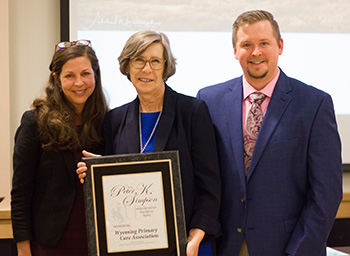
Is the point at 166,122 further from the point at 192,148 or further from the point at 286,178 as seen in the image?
the point at 286,178

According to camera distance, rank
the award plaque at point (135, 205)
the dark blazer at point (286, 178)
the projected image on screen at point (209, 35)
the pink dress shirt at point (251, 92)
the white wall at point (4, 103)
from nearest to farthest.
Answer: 1. the award plaque at point (135, 205)
2. the dark blazer at point (286, 178)
3. the pink dress shirt at point (251, 92)
4. the white wall at point (4, 103)
5. the projected image on screen at point (209, 35)

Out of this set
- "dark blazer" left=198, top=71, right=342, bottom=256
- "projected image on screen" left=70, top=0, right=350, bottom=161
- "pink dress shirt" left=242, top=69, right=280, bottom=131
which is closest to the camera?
"dark blazer" left=198, top=71, right=342, bottom=256

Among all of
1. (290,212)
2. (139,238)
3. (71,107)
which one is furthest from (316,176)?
(71,107)

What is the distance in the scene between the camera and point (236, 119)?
190cm

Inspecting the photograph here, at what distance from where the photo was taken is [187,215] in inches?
71.4

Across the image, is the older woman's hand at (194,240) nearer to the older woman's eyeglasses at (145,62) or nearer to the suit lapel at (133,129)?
the suit lapel at (133,129)

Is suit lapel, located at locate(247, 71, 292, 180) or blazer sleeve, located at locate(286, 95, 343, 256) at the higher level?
suit lapel, located at locate(247, 71, 292, 180)

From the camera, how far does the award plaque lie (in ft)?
5.53

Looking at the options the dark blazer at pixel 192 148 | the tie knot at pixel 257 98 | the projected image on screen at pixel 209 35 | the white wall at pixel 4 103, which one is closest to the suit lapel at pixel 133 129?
the dark blazer at pixel 192 148

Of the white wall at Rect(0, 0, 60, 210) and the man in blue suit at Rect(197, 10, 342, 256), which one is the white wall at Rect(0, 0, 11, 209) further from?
the man in blue suit at Rect(197, 10, 342, 256)

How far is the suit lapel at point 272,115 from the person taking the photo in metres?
1.82

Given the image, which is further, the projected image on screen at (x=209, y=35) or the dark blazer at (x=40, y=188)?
the projected image on screen at (x=209, y=35)

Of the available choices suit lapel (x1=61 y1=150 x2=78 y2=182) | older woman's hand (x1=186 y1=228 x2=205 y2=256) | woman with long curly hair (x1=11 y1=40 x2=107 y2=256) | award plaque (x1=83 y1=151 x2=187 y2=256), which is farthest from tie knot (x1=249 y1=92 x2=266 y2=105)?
suit lapel (x1=61 y1=150 x2=78 y2=182)

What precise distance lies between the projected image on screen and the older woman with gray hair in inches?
53.4
